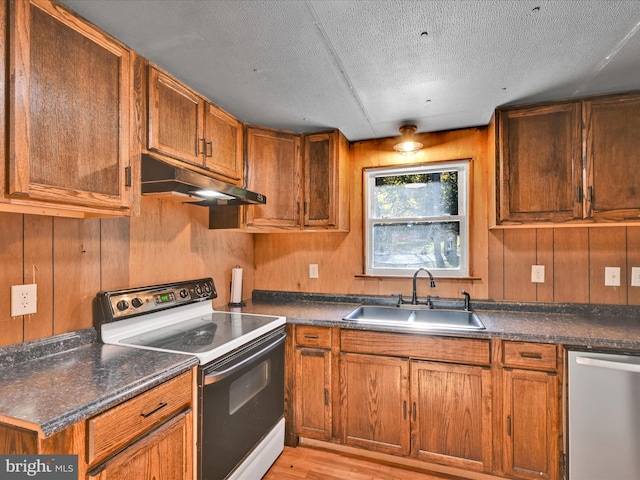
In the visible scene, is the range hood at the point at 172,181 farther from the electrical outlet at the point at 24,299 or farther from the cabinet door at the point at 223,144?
the electrical outlet at the point at 24,299

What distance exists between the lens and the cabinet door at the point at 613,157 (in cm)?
186

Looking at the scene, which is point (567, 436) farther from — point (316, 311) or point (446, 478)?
point (316, 311)

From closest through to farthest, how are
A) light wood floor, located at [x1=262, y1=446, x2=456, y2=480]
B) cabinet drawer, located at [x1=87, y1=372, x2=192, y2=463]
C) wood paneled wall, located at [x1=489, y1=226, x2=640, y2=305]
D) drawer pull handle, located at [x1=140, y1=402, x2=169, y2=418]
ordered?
1. cabinet drawer, located at [x1=87, y1=372, x2=192, y2=463]
2. drawer pull handle, located at [x1=140, y1=402, x2=169, y2=418]
3. light wood floor, located at [x1=262, y1=446, x2=456, y2=480]
4. wood paneled wall, located at [x1=489, y1=226, x2=640, y2=305]

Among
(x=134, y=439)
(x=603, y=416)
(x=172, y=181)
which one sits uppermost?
(x=172, y=181)

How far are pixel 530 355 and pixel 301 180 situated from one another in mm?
1791

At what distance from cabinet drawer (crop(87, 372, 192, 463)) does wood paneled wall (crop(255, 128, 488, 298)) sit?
1530mm

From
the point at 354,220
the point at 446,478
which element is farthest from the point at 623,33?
the point at 446,478

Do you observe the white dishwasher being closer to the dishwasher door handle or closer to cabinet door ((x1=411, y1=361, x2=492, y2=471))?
the dishwasher door handle

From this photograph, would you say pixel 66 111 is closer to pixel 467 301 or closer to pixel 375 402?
pixel 375 402

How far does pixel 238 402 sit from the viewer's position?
1.69 m

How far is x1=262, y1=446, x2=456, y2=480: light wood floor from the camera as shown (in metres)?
1.96

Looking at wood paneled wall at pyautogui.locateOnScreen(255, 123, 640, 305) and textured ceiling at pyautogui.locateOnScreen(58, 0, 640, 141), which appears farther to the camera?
wood paneled wall at pyautogui.locateOnScreen(255, 123, 640, 305)

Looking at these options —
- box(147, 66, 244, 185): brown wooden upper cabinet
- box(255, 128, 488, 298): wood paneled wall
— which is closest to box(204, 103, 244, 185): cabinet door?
box(147, 66, 244, 185): brown wooden upper cabinet

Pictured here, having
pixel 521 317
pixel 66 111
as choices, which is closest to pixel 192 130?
pixel 66 111
